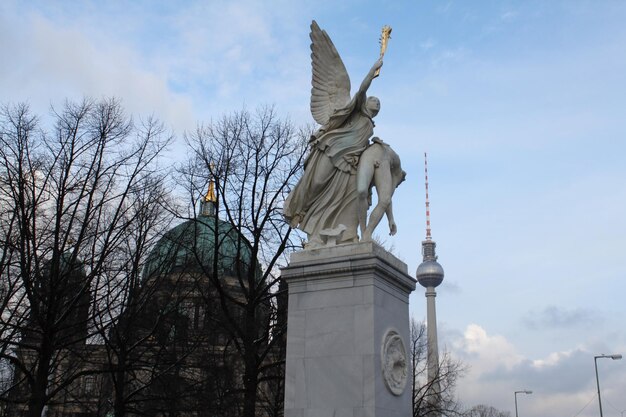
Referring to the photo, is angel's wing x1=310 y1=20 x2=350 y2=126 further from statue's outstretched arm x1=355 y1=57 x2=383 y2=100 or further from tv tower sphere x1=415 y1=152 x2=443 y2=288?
tv tower sphere x1=415 y1=152 x2=443 y2=288

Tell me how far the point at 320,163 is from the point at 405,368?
3922 mm

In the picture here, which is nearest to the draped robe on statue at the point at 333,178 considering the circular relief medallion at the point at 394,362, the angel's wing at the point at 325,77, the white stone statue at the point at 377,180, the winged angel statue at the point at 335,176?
the winged angel statue at the point at 335,176

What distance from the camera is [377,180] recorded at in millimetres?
12242

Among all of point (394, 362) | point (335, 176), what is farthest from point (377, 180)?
point (394, 362)

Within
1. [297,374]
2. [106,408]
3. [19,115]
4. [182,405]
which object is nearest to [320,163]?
[297,374]

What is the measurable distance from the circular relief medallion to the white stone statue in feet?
5.89

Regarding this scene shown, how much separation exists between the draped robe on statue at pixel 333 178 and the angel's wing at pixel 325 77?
65 centimetres

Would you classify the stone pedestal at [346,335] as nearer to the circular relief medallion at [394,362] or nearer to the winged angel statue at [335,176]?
the circular relief medallion at [394,362]

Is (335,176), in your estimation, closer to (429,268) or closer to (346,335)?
(346,335)

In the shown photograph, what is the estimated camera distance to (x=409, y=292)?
12.3 meters

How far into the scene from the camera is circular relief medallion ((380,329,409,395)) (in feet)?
35.1

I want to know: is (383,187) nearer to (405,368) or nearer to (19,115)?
(405,368)

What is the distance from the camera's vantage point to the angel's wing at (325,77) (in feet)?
43.3

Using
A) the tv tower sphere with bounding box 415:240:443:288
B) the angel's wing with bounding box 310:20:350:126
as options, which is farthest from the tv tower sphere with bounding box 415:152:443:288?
the angel's wing with bounding box 310:20:350:126
